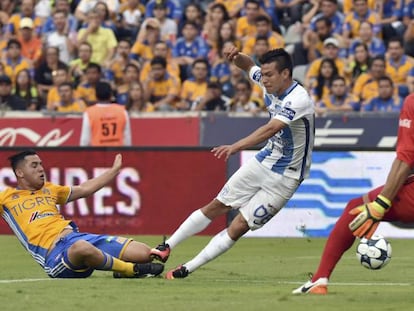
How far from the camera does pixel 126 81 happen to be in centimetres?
2256

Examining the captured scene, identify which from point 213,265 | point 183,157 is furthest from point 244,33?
point 213,265

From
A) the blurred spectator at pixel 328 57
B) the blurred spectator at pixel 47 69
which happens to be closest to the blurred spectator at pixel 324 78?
the blurred spectator at pixel 328 57

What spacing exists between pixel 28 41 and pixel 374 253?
15235 mm

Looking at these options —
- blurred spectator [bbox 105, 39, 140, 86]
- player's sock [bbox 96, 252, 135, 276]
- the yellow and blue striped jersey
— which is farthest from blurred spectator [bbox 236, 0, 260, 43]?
player's sock [bbox 96, 252, 135, 276]

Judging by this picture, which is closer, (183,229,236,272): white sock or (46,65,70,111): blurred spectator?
(183,229,236,272): white sock

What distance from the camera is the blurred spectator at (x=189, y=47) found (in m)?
23.5

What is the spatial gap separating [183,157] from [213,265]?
4291mm

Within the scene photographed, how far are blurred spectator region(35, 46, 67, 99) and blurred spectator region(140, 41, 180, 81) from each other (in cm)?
157

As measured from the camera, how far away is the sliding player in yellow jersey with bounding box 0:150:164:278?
11711 millimetres

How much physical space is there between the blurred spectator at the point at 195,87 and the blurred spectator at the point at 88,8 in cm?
355

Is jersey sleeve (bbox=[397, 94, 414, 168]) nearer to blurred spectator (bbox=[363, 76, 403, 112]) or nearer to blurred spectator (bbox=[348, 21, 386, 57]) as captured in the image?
blurred spectator (bbox=[363, 76, 403, 112])

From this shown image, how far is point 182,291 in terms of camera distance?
10.7m

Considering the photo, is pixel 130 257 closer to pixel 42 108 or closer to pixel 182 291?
pixel 182 291

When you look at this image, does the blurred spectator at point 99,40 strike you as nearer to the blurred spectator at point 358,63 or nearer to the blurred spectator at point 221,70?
the blurred spectator at point 221,70
